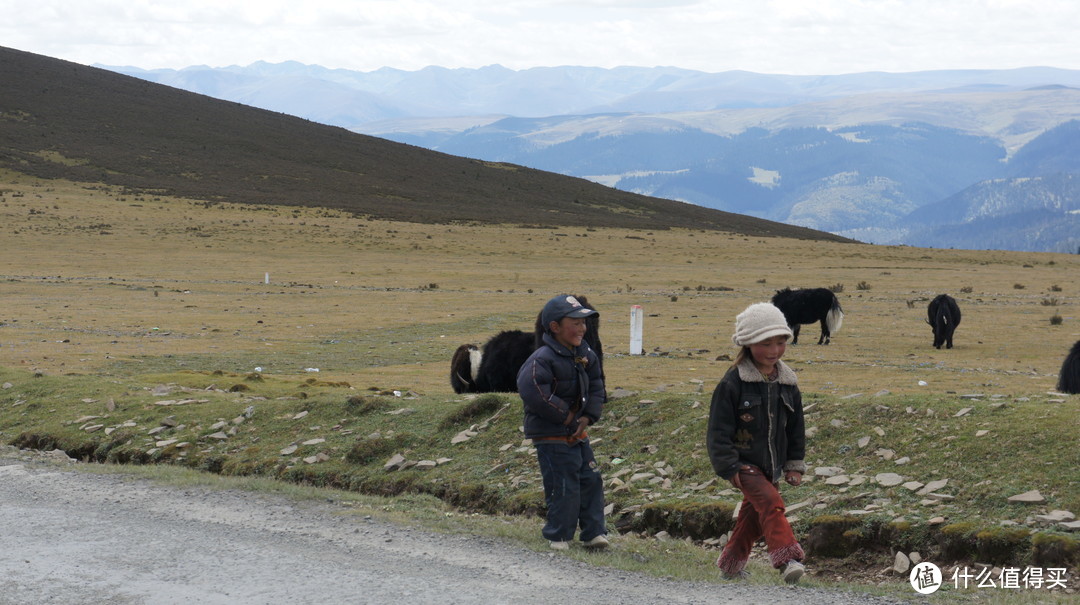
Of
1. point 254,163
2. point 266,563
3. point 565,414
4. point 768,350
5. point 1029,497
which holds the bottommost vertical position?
point 266,563

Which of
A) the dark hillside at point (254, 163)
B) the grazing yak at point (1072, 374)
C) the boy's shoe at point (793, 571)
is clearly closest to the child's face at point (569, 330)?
the boy's shoe at point (793, 571)

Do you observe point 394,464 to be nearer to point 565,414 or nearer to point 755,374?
point 565,414

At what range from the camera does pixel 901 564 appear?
25.8ft

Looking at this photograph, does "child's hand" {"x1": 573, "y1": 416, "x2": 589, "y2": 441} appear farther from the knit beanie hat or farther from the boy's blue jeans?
the knit beanie hat

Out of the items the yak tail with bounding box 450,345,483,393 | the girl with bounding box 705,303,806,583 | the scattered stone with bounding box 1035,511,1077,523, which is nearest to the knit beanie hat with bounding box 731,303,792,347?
the girl with bounding box 705,303,806,583

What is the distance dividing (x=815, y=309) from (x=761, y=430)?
21.6m

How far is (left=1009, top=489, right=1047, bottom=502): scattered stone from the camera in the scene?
27.2ft

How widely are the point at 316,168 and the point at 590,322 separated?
111 meters

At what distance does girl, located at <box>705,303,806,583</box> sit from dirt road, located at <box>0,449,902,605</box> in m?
0.42

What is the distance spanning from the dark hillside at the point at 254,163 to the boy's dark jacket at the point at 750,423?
86053 mm

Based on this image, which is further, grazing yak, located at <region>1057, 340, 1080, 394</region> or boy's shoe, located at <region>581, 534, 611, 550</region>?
grazing yak, located at <region>1057, 340, 1080, 394</region>

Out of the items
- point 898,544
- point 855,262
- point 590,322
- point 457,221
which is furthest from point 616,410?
point 457,221

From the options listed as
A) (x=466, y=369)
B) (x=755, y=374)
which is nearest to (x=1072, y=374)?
(x=466, y=369)

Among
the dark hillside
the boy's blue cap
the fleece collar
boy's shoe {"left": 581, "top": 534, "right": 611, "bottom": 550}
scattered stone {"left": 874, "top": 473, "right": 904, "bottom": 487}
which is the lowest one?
boy's shoe {"left": 581, "top": 534, "right": 611, "bottom": 550}
